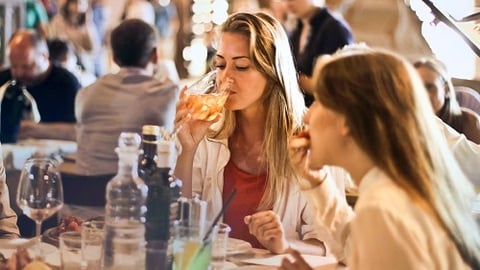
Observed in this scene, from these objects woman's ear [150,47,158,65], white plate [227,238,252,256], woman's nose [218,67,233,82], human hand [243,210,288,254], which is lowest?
white plate [227,238,252,256]

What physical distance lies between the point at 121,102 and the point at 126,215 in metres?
1.71

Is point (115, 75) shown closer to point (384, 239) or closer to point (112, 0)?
point (112, 0)

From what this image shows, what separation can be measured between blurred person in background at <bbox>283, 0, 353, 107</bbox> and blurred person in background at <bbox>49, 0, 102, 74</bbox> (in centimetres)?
172

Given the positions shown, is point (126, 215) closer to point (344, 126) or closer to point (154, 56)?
point (344, 126)

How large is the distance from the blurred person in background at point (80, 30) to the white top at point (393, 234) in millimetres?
3790

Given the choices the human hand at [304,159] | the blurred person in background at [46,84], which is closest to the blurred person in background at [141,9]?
the blurred person in background at [46,84]

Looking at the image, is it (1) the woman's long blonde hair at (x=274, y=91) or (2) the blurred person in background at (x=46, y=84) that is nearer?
(1) the woman's long blonde hair at (x=274, y=91)

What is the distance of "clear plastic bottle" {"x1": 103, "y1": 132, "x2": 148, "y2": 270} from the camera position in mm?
1500

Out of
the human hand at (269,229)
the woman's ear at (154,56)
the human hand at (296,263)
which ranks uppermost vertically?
the woman's ear at (154,56)

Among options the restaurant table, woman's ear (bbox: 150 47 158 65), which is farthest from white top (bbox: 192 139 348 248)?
woman's ear (bbox: 150 47 158 65)

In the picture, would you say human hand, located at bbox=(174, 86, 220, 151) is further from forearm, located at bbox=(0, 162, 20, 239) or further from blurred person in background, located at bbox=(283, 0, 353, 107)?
blurred person in background, located at bbox=(283, 0, 353, 107)

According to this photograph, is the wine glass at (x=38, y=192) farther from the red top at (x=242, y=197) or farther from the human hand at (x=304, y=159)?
the human hand at (x=304, y=159)

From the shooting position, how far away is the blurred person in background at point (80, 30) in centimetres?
481

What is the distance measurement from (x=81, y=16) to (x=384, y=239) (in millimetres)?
4053
